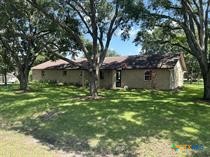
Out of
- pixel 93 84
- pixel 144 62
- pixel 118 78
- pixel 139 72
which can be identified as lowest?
pixel 93 84

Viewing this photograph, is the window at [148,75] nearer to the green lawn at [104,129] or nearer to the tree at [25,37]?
the tree at [25,37]

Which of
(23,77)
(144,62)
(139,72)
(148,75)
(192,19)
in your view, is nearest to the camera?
(192,19)

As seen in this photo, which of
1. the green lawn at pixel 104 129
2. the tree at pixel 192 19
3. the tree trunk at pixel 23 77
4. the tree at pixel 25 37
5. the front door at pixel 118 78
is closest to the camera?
the green lawn at pixel 104 129

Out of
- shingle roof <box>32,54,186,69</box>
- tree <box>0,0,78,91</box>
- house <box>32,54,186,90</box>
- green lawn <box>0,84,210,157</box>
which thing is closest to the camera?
green lawn <box>0,84,210,157</box>

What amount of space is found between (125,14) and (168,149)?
11.5m

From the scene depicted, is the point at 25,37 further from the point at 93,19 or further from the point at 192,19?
the point at 192,19

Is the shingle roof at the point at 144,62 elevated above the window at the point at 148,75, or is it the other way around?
the shingle roof at the point at 144,62

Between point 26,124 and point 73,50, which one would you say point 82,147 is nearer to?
point 26,124

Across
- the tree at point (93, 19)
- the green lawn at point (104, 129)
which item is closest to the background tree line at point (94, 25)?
the tree at point (93, 19)

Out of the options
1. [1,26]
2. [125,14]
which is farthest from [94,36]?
[1,26]

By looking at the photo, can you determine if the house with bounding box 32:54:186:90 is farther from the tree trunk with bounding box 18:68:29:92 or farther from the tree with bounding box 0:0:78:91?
the tree trunk with bounding box 18:68:29:92

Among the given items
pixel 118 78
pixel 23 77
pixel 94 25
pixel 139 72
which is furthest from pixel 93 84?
pixel 118 78

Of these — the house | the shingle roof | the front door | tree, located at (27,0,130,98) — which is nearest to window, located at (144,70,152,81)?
the house

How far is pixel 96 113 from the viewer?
39.3 ft
